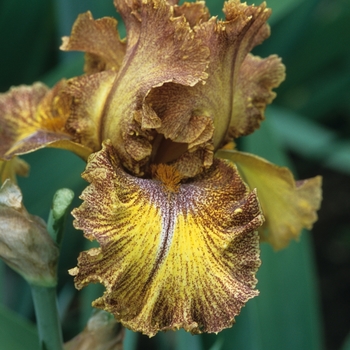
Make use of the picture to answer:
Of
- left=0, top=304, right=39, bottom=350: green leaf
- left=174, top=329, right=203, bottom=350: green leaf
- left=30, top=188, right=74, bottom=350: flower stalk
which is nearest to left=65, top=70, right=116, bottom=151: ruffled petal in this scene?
left=30, top=188, right=74, bottom=350: flower stalk

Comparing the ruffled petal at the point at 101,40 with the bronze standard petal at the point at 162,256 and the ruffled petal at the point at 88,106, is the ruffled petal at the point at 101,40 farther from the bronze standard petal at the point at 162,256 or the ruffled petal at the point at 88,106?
the bronze standard petal at the point at 162,256

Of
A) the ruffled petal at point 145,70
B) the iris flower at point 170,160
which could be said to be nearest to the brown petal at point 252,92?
the iris flower at point 170,160

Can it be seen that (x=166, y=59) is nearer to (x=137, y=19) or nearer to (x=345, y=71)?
(x=137, y=19)

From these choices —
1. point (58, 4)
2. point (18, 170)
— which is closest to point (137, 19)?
point (18, 170)

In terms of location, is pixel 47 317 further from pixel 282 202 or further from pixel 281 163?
pixel 281 163

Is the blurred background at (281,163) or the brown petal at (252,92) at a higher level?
the brown petal at (252,92)

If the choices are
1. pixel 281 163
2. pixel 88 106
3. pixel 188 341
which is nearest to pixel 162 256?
pixel 88 106

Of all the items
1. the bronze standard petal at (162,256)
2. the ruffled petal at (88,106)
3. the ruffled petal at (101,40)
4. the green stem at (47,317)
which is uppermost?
the ruffled petal at (101,40)
